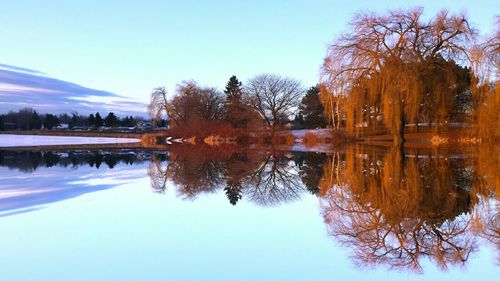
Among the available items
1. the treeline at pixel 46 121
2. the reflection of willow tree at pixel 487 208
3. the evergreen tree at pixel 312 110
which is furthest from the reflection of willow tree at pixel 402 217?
the treeline at pixel 46 121

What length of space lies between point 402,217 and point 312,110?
52.8m

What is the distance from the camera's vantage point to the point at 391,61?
24.7 m

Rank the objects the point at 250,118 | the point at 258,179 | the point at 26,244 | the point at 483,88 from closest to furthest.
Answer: the point at 26,244, the point at 258,179, the point at 483,88, the point at 250,118

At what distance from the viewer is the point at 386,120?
24281mm

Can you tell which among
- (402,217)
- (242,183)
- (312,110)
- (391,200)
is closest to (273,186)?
(242,183)

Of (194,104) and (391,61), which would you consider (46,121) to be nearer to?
(194,104)

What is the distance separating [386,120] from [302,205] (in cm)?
1708

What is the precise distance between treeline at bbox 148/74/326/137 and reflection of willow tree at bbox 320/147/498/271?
3475 centimetres

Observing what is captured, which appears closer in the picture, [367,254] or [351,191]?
[367,254]

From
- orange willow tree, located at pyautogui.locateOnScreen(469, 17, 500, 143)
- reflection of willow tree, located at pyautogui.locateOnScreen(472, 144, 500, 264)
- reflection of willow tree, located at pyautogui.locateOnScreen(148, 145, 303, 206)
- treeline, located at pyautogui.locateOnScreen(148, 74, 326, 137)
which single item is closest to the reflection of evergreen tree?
reflection of willow tree, located at pyautogui.locateOnScreen(148, 145, 303, 206)

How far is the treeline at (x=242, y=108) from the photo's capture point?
5019cm

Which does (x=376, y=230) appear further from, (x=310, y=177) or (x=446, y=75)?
(x=446, y=75)

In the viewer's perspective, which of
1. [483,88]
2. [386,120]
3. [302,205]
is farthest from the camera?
[386,120]

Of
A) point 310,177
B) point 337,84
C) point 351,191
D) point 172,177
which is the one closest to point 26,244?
point 351,191
